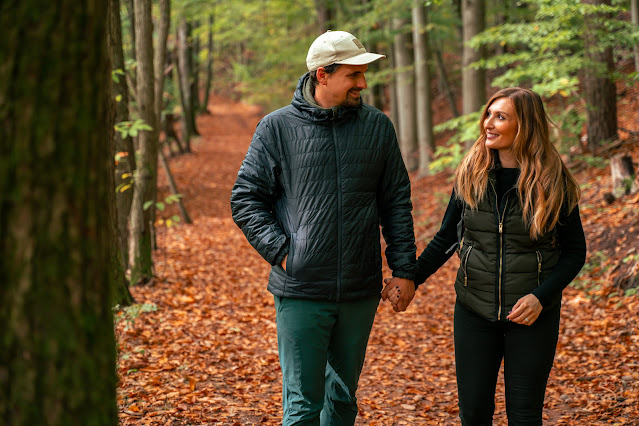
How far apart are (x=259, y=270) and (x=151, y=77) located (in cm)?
374

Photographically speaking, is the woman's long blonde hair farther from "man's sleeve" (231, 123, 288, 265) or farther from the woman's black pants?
"man's sleeve" (231, 123, 288, 265)

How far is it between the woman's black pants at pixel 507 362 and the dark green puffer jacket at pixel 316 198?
0.54 metres

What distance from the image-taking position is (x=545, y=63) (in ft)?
29.0

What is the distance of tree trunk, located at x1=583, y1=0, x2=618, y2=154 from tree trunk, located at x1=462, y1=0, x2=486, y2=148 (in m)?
2.40

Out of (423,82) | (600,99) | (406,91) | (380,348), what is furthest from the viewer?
(406,91)

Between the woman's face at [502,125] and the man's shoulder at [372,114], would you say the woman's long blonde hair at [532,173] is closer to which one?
the woman's face at [502,125]

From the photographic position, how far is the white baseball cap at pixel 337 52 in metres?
3.11

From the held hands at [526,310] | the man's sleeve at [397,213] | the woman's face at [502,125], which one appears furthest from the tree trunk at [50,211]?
the woman's face at [502,125]

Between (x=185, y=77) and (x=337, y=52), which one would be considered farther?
(x=185, y=77)

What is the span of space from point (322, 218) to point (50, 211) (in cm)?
160

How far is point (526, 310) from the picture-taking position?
296 cm

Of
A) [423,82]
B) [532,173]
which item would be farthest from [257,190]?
[423,82]

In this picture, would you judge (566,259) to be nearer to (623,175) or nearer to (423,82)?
(623,175)

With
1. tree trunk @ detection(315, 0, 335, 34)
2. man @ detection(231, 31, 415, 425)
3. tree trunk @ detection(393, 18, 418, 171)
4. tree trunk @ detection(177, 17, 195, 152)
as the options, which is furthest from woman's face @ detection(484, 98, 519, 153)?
tree trunk @ detection(177, 17, 195, 152)
